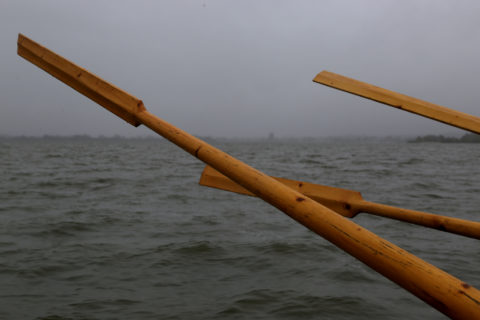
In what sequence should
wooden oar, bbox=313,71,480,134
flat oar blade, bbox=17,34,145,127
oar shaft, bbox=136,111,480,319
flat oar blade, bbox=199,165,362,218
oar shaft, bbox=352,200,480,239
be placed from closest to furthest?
1. oar shaft, bbox=136,111,480,319
2. flat oar blade, bbox=17,34,145,127
3. wooden oar, bbox=313,71,480,134
4. oar shaft, bbox=352,200,480,239
5. flat oar blade, bbox=199,165,362,218

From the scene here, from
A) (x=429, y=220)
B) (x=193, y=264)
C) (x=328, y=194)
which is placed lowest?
(x=193, y=264)

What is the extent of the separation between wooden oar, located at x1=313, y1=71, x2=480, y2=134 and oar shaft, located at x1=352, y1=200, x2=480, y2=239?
70 centimetres

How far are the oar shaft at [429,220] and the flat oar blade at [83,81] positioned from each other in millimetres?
1988

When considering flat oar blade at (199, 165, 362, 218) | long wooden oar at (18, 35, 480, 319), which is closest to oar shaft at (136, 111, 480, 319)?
long wooden oar at (18, 35, 480, 319)

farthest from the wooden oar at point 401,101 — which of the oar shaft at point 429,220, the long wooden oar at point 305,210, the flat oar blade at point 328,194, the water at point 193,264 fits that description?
the water at point 193,264

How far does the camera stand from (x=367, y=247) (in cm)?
138

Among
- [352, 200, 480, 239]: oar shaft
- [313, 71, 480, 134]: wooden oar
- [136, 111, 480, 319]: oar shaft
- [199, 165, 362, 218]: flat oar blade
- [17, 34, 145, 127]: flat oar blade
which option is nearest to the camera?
[136, 111, 480, 319]: oar shaft

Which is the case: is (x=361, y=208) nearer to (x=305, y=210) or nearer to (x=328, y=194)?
(x=328, y=194)

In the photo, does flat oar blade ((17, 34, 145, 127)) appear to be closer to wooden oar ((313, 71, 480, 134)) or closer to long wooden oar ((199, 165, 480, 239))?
wooden oar ((313, 71, 480, 134))

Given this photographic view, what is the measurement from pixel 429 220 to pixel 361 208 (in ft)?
1.67

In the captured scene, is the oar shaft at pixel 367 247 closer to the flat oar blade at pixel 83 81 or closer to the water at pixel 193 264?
the flat oar blade at pixel 83 81

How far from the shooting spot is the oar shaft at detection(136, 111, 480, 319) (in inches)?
47.2

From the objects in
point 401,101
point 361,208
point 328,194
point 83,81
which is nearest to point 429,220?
point 361,208

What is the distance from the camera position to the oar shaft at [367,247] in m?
1.20
